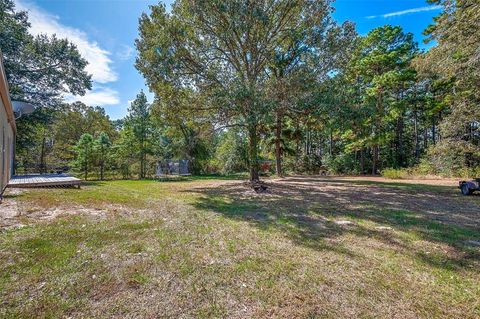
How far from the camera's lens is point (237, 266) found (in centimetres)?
274

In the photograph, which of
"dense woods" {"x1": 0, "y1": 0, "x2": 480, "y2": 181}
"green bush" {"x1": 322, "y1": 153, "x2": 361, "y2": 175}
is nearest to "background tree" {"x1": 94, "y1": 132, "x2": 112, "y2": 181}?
"dense woods" {"x1": 0, "y1": 0, "x2": 480, "y2": 181}

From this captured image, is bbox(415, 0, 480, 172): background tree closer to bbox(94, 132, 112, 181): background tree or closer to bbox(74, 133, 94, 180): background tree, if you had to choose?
bbox(94, 132, 112, 181): background tree

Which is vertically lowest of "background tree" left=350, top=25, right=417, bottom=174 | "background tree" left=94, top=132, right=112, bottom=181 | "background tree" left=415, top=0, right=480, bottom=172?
"background tree" left=94, top=132, right=112, bottom=181

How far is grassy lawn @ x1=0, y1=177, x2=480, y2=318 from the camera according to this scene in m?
2.01

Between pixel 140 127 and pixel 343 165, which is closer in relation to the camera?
pixel 140 127

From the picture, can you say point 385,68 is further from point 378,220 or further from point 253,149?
point 378,220

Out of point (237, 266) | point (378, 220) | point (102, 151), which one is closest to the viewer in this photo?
point (237, 266)

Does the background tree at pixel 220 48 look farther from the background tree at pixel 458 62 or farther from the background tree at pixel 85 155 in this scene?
the background tree at pixel 85 155

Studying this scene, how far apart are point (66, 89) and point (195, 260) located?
16481 millimetres

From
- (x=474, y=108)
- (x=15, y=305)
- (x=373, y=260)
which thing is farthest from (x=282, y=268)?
(x=474, y=108)

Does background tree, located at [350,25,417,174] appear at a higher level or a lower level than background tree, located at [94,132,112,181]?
higher

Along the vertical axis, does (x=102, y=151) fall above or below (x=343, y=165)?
above

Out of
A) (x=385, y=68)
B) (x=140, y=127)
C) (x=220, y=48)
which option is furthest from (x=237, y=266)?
(x=385, y=68)

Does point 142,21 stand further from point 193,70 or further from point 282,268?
point 282,268
